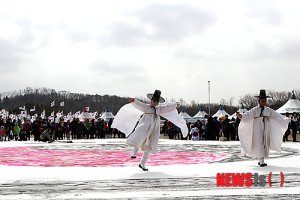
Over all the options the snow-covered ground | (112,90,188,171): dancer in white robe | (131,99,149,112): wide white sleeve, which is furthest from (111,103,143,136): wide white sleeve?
the snow-covered ground

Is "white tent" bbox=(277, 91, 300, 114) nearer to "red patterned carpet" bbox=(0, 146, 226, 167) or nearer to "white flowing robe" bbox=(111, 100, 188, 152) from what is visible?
"red patterned carpet" bbox=(0, 146, 226, 167)

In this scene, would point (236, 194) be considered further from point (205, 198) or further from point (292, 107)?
point (292, 107)

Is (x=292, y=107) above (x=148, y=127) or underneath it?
above

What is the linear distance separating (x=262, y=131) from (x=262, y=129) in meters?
0.05

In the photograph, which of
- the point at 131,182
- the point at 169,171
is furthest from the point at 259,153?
the point at 131,182

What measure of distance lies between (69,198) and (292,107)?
33.0 meters

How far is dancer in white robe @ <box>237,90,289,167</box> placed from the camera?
10328mm

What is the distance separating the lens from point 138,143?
9695 mm

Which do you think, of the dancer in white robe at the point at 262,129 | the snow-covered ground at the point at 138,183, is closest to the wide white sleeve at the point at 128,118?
the snow-covered ground at the point at 138,183

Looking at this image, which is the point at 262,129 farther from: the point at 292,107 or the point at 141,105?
the point at 292,107

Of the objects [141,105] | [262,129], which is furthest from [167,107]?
[262,129]

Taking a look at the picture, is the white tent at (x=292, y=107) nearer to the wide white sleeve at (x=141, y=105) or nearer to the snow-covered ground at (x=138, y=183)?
the snow-covered ground at (x=138, y=183)

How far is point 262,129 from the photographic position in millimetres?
10391

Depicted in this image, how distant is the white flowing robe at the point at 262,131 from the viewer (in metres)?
10.3
